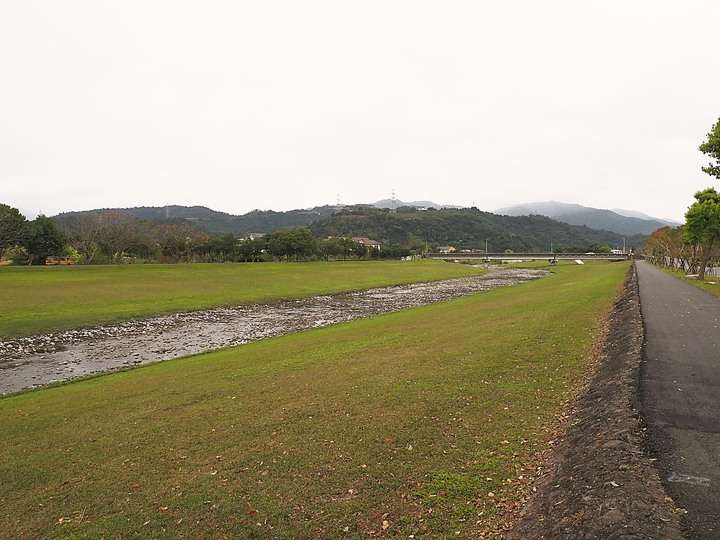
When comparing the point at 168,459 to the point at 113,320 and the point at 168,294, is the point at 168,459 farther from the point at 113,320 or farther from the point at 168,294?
the point at 168,294

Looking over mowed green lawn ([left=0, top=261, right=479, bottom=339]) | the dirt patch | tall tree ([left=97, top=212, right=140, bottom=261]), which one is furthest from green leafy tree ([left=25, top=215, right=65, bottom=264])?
the dirt patch

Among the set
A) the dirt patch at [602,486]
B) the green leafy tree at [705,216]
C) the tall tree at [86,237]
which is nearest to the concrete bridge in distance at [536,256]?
the tall tree at [86,237]

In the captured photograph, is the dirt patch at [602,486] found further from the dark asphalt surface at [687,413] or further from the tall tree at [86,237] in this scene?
the tall tree at [86,237]

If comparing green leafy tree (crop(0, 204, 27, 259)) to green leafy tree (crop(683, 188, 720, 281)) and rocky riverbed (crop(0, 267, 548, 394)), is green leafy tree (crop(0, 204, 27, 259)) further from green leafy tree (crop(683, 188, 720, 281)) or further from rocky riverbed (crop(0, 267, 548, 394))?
green leafy tree (crop(683, 188, 720, 281))

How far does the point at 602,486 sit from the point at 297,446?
5317 millimetres

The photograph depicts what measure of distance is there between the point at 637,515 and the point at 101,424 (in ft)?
38.1

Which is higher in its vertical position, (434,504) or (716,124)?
(716,124)

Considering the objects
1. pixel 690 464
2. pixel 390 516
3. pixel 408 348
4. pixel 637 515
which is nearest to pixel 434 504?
pixel 390 516

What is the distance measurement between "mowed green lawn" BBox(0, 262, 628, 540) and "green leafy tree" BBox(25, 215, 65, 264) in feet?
227

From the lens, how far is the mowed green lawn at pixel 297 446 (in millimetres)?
6277

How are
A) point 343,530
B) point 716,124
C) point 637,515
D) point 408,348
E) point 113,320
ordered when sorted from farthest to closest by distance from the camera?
point 113,320, point 716,124, point 408,348, point 343,530, point 637,515

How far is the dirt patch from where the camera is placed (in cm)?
498

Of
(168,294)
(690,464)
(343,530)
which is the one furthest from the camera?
(168,294)

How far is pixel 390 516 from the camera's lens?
6.02 metres
